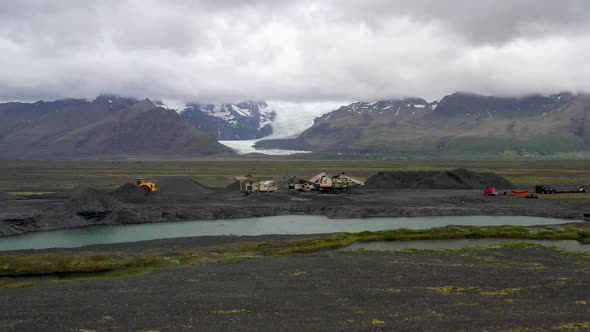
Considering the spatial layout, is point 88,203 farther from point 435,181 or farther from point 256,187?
point 435,181

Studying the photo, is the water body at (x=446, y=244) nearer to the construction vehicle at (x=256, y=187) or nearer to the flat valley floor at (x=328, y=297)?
the flat valley floor at (x=328, y=297)

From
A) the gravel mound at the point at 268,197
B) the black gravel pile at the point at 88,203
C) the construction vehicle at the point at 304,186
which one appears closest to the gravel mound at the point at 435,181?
A: the construction vehicle at the point at 304,186

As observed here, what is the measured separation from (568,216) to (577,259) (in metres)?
29.6

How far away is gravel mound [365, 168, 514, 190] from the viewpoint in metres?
103

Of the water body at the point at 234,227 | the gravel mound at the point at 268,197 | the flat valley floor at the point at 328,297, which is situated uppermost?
the gravel mound at the point at 268,197

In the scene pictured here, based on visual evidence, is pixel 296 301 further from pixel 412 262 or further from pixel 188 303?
pixel 412 262

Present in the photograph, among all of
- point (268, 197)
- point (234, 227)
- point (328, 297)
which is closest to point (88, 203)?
point (234, 227)

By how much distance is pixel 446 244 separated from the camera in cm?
5072

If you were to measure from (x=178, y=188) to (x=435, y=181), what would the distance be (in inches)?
2051

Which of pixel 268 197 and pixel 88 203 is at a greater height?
pixel 88 203

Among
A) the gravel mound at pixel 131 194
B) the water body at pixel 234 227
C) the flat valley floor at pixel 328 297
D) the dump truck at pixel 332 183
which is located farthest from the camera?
the dump truck at pixel 332 183

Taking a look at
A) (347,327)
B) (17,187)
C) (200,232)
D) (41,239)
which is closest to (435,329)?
(347,327)

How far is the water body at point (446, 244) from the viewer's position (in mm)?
48875

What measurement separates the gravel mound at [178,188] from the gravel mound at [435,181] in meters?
35.4
